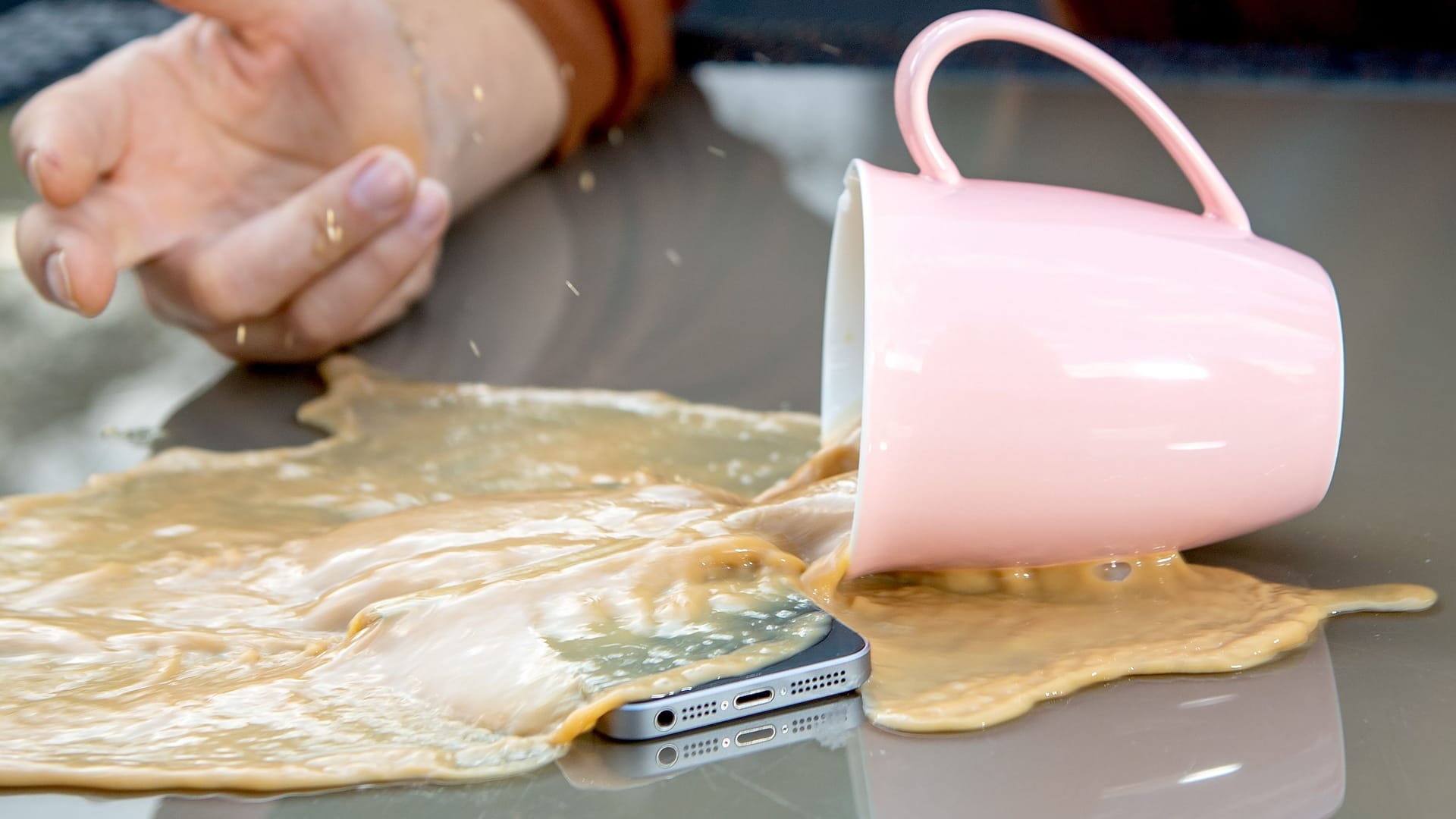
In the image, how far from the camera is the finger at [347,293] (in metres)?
1.12

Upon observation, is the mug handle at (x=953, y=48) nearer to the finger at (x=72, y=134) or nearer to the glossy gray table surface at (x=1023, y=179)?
the glossy gray table surface at (x=1023, y=179)

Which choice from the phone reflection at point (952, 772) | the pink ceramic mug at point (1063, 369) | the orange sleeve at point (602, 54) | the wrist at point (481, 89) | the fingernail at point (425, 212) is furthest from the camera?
the orange sleeve at point (602, 54)

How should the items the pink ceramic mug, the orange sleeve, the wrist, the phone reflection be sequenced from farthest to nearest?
the orange sleeve → the wrist → the pink ceramic mug → the phone reflection

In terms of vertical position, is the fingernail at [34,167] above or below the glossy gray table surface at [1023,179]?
above

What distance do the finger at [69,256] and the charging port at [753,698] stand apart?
25.6 inches

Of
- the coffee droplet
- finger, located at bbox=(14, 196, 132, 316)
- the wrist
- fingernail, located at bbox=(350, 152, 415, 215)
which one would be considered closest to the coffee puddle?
the coffee droplet

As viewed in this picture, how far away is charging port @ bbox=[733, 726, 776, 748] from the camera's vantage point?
54 cm

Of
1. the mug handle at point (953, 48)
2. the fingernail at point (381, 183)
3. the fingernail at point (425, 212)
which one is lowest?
the fingernail at point (425, 212)

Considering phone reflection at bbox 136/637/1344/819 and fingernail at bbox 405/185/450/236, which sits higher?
fingernail at bbox 405/185/450/236

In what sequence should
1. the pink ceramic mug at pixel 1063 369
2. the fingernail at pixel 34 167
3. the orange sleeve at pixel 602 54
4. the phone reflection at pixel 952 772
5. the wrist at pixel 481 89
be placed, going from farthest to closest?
the orange sleeve at pixel 602 54
the wrist at pixel 481 89
the fingernail at pixel 34 167
the pink ceramic mug at pixel 1063 369
the phone reflection at pixel 952 772

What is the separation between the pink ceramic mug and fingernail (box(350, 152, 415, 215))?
1.69 ft

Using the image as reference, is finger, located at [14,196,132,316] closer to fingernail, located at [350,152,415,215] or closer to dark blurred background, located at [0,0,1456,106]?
fingernail, located at [350,152,415,215]

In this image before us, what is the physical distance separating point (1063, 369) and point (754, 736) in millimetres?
216

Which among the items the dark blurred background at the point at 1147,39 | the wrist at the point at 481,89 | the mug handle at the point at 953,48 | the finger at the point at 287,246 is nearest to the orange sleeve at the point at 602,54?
the wrist at the point at 481,89
